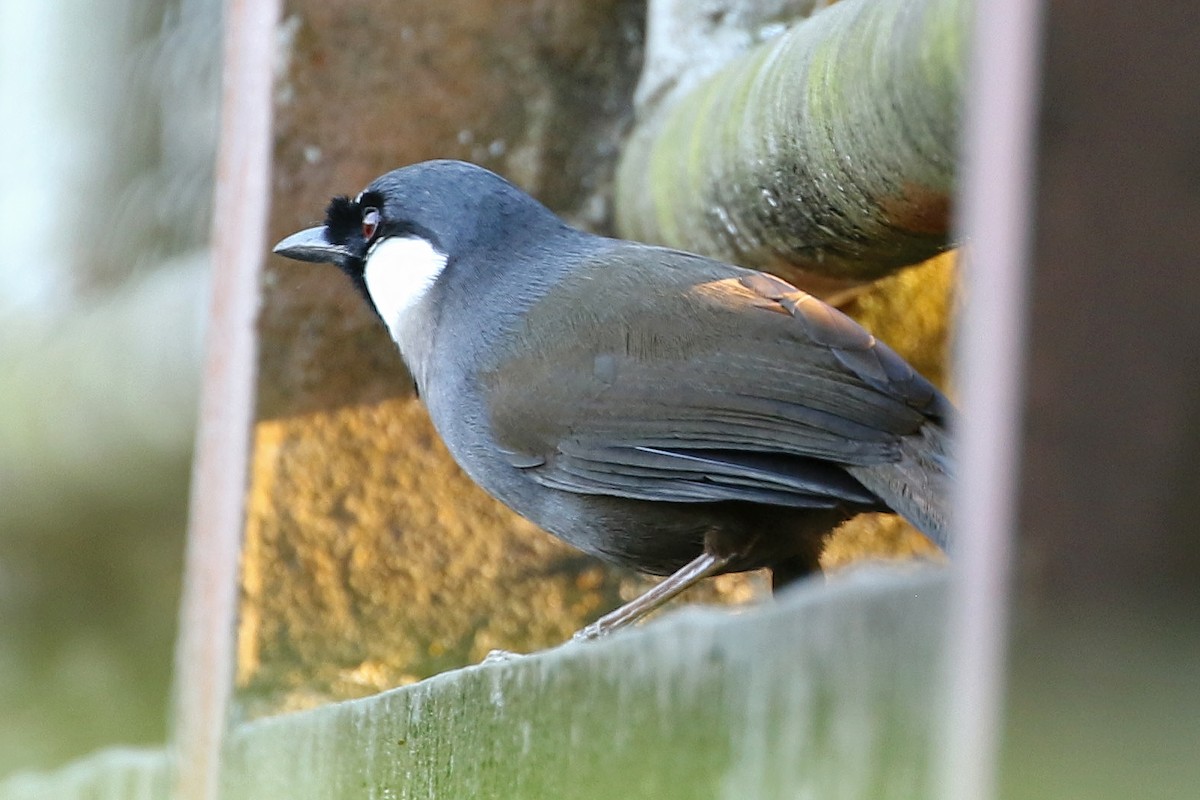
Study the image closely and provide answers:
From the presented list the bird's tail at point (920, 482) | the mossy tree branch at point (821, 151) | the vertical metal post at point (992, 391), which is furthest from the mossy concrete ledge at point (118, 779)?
the vertical metal post at point (992, 391)

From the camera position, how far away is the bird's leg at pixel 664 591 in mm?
2568

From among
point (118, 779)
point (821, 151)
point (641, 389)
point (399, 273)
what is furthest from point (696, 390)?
point (118, 779)

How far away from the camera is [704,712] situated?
1.40 meters

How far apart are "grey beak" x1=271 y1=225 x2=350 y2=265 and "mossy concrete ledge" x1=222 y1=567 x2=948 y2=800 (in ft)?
3.60

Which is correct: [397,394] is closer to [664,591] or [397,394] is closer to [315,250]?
[315,250]

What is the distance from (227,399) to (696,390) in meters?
1.50

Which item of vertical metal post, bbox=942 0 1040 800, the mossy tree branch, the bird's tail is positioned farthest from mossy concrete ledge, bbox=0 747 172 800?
vertical metal post, bbox=942 0 1040 800

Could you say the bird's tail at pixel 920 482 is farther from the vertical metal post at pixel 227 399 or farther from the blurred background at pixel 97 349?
the blurred background at pixel 97 349

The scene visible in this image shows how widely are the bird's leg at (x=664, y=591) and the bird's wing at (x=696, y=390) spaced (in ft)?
0.66

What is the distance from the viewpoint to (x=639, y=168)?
3660mm

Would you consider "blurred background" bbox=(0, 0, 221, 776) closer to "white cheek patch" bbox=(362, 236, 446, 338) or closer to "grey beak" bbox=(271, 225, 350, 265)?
"grey beak" bbox=(271, 225, 350, 265)

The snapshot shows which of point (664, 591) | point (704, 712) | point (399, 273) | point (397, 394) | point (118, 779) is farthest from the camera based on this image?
point (397, 394)

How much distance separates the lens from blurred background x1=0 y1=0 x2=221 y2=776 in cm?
511

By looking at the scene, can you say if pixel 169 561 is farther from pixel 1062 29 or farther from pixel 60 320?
pixel 1062 29
